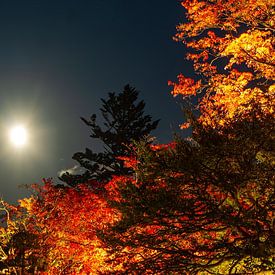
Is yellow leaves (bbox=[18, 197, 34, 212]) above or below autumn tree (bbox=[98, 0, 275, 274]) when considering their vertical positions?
above

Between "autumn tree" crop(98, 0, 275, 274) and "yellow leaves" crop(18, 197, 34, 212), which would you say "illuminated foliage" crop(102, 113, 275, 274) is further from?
"yellow leaves" crop(18, 197, 34, 212)

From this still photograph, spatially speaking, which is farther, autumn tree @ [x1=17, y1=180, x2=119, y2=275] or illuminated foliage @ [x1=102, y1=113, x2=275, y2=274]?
autumn tree @ [x1=17, y1=180, x2=119, y2=275]

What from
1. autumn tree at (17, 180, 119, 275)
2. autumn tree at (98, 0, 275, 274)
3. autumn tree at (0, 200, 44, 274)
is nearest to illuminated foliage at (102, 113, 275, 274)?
autumn tree at (98, 0, 275, 274)

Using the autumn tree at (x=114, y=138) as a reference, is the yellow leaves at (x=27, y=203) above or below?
below

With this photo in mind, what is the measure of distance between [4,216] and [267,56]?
12.7m

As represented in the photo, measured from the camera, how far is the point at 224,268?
317 inches

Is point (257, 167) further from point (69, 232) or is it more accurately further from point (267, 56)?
point (69, 232)

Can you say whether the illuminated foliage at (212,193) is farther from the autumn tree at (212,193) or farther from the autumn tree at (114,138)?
the autumn tree at (114,138)

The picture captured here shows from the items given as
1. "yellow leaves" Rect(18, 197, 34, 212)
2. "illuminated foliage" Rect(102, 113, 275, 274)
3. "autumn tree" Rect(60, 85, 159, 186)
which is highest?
"autumn tree" Rect(60, 85, 159, 186)

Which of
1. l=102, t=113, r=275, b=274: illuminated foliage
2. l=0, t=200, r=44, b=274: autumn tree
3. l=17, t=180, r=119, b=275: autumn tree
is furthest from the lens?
l=17, t=180, r=119, b=275: autumn tree

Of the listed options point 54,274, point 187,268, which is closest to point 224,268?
point 187,268

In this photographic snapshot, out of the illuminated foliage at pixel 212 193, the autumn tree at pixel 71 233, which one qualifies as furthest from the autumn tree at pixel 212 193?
the autumn tree at pixel 71 233

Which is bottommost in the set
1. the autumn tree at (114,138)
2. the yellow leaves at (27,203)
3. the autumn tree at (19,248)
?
the autumn tree at (19,248)

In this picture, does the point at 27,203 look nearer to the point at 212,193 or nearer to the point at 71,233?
the point at 71,233
